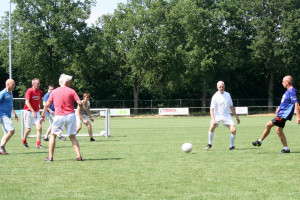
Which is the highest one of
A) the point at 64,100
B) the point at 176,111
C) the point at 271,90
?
the point at 271,90

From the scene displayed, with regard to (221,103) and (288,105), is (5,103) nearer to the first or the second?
(221,103)

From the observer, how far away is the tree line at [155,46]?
51719 mm

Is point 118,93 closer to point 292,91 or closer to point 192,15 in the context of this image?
point 192,15

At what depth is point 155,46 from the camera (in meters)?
55.2

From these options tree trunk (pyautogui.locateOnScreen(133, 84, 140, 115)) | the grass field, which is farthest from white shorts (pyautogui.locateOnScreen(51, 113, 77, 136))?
tree trunk (pyautogui.locateOnScreen(133, 84, 140, 115))

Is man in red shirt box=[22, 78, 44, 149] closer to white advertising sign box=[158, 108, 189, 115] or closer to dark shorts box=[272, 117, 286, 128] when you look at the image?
dark shorts box=[272, 117, 286, 128]

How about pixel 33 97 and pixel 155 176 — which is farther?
pixel 33 97

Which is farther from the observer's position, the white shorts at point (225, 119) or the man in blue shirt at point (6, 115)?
the white shorts at point (225, 119)

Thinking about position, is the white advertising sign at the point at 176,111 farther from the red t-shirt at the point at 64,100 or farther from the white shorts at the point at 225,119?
the red t-shirt at the point at 64,100

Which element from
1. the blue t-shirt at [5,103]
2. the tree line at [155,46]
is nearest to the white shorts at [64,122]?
the blue t-shirt at [5,103]

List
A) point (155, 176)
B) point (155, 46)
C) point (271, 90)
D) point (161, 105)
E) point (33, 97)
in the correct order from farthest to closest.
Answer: point (271, 90)
point (155, 46)
point (161, 105)
point (33, 97)
point (155, 176)

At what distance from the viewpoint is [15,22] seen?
170 ft

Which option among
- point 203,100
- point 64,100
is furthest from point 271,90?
point 64,100

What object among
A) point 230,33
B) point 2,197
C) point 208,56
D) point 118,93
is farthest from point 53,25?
point 2,197
